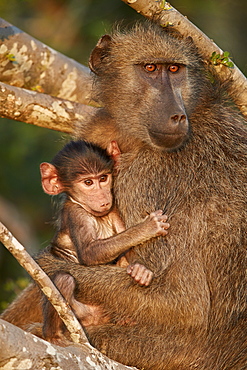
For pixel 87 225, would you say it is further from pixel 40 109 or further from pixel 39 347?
pixel 40 109

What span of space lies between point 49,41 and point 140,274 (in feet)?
27.0

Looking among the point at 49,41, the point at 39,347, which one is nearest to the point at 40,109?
the point at 39,347

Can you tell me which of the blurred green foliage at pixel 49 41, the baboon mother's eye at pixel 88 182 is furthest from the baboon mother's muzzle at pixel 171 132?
the blurred green foliage at pixel 49 41

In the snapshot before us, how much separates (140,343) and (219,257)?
96cm

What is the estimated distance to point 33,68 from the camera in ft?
27.2

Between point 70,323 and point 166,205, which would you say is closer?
point 70,323

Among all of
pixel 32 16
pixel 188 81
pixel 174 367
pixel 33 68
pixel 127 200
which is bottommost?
pixel 174 367

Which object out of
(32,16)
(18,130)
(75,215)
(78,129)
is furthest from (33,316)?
(32,16)

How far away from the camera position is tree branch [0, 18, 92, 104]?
798cm

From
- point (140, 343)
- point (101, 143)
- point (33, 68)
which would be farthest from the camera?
point (33, 68)

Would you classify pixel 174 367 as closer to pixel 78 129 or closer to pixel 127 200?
pixel 127 200

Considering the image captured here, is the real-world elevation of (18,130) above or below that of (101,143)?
above

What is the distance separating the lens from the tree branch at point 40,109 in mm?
7156

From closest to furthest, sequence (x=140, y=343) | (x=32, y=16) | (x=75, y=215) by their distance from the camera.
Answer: (x=140, y=343)
(x=75, y=215)
(x=32, y=16)
